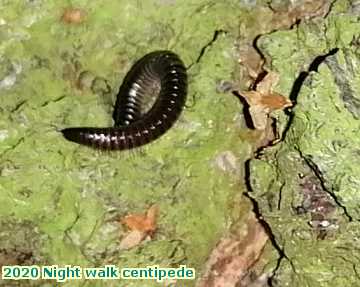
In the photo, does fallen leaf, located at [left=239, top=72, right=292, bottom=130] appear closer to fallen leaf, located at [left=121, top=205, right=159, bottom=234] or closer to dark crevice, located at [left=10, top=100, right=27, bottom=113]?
fallen leaf, located at [left=121, top=205, right=159, bottom=234]

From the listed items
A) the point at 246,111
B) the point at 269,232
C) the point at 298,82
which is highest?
the point at 298,82

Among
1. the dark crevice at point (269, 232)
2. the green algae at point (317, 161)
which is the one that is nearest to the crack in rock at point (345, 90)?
the green algae at point (317, 161)

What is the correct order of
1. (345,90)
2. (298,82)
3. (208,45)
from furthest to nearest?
1. (208,45)
2. (298,82)
3. (345,90)

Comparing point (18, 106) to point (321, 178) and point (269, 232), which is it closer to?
point (269, 232)

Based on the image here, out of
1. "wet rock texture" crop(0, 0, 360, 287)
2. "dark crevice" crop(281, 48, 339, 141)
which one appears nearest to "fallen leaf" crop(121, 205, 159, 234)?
"wet rock texture" crop(0, 0, 360, 287)

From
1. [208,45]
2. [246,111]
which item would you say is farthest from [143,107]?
[246,111]

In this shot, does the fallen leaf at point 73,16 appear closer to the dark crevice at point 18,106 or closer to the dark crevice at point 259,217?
the dark crevice at point 18,106

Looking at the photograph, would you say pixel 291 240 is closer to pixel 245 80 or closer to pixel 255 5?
pixel 245 80

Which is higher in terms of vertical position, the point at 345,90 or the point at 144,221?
the point at 345,90
